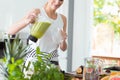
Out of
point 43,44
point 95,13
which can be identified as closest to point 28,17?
point 43,44

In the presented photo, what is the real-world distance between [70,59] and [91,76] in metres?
2.06

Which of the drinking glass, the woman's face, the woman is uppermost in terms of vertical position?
the woman's face

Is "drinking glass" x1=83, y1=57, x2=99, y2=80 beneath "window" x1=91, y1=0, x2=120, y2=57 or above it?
beneath

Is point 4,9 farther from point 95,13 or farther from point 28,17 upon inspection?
point 95,13

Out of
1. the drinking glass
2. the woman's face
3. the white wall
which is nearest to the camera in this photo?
the drinking glass

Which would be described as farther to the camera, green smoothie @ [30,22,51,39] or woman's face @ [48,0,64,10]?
woman's face @ [48,0,64,10]

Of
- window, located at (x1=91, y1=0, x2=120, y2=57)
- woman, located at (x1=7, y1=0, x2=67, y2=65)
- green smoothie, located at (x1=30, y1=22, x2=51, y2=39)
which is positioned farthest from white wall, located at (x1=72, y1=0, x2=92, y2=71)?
green smoothie, located at (x1=30, y1=22, x2=51, y2=39)

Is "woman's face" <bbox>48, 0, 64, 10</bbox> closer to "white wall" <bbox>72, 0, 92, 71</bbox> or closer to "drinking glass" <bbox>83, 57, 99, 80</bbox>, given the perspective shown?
"drinking glass" <bbox>83, 57, 99, 80</bbox>

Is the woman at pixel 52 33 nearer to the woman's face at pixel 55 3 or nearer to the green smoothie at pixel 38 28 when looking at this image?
the woman's face at pixel 55 3

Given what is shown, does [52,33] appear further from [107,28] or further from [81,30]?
[107,28]

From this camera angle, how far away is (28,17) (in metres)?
1.37

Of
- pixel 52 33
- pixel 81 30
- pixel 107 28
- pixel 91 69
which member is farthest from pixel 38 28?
pixel 107 28

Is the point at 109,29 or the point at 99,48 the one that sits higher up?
the point at 109,29

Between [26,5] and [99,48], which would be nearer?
[26,5]
